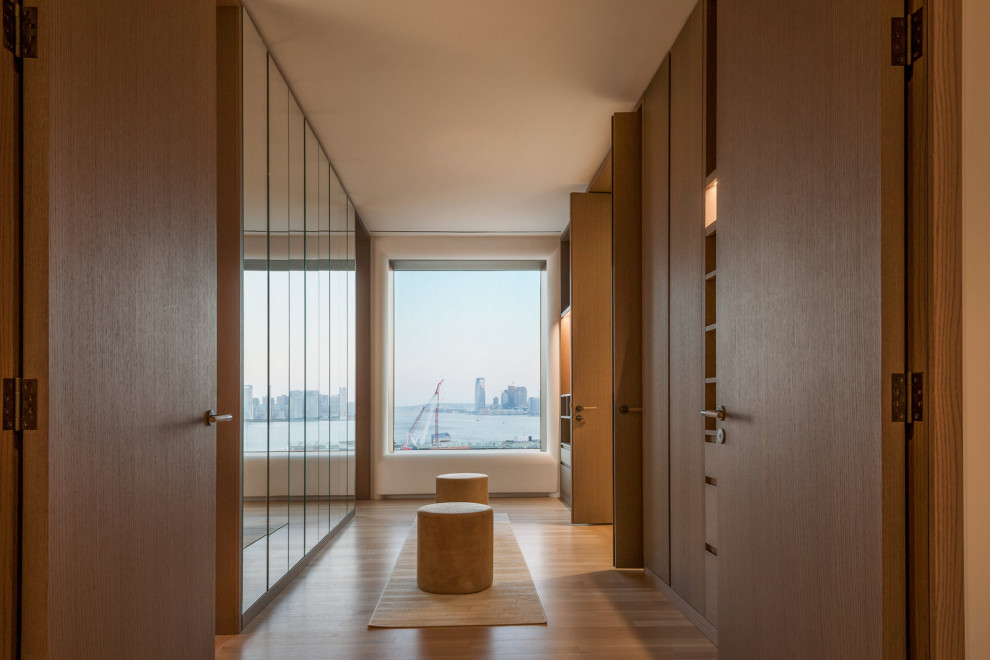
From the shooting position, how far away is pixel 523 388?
27.9 ft

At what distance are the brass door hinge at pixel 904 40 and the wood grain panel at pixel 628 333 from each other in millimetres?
3046

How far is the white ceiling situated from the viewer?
3512 mm

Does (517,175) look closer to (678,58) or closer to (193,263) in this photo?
(678,58)

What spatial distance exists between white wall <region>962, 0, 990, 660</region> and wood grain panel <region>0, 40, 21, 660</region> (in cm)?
173

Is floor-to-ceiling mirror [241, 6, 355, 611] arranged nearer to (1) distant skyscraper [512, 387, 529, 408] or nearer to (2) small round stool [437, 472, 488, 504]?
(2) small round stool [437, 472, 488, 504]

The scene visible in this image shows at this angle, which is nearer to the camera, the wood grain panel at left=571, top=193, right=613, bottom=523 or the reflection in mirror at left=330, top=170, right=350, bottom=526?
the reflection in mirror at left=330, top=170, right=350, bottom=526

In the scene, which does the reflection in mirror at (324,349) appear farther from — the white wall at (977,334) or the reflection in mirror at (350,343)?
the white wall at (977,334)

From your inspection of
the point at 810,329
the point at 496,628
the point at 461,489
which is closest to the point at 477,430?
the point at 461,489

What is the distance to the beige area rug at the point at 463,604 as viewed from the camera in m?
3.50

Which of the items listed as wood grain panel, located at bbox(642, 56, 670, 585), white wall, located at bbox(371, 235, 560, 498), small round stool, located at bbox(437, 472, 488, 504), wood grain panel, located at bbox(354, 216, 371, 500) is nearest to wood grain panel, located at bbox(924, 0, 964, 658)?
wood grain panel, located at bbox(642, 56, 670, 585)

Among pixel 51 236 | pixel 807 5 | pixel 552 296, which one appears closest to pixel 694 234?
pixel 807 5

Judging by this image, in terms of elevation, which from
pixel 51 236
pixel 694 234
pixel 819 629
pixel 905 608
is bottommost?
pixel 819 629

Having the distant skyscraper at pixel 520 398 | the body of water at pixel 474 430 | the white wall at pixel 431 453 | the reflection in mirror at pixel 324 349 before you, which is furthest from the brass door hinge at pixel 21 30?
the distant skyscraper at pixel 520 398

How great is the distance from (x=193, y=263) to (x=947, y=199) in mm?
1866
